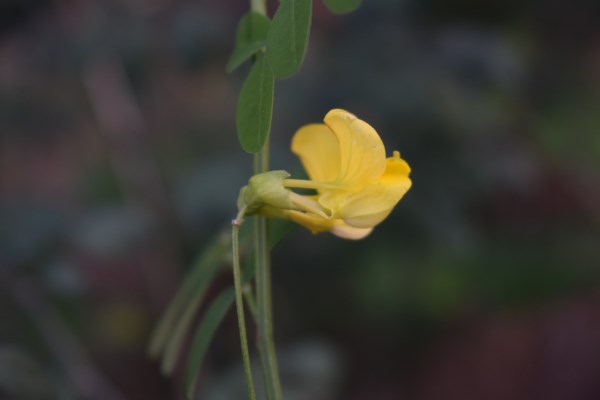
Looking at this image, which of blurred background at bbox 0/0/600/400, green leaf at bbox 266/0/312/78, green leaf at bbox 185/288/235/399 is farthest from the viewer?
blurred background at bbox 0/0/600/400

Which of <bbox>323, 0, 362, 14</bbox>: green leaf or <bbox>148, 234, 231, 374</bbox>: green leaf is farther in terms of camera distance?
<bbox>148, 234, 231, 374</bbox>: green leaf

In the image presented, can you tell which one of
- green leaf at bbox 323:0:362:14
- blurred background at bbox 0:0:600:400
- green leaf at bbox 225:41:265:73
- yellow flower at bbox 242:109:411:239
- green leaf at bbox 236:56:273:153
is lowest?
blurred background at bbox 0:0:600:400

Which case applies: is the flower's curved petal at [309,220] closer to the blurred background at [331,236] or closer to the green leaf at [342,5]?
the green leaf at [342,5]

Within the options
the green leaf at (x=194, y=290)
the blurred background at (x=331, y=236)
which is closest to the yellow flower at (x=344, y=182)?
the green leaf at (x=194, y=290)

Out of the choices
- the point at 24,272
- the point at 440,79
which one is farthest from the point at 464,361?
the point at 24,272

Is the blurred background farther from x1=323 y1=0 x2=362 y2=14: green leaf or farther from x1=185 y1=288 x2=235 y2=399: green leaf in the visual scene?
x1=323 y1=0 x2=362 y2=14: green leaf

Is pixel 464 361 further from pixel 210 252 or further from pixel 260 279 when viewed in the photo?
pixel 260 279

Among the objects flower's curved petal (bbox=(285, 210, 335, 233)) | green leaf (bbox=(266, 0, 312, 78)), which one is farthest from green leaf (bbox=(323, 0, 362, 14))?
flower's curved petal (bbox=(285, 210, 335, 233))
